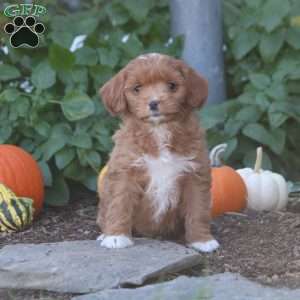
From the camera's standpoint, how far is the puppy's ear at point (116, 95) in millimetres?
4824

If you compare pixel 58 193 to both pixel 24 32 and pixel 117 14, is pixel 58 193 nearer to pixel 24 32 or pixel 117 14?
pixel 24 32

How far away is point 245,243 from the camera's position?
17.3 feet

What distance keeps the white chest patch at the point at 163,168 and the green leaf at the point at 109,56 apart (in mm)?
1797

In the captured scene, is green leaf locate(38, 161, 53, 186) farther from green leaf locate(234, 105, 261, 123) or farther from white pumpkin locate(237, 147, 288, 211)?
green leaf locate(234, 105, 261, 123)

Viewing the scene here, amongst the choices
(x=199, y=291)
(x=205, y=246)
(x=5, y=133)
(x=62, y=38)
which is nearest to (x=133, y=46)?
(x=62, y=38)

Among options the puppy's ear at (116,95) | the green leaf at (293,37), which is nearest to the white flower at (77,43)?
the green leaf at (293,37)

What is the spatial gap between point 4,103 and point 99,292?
282 centimetres

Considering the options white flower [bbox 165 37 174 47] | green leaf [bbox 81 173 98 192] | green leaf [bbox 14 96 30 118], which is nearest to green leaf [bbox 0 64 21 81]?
green leaf [bbox 14 96 30 118]

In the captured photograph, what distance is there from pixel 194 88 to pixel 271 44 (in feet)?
7.35

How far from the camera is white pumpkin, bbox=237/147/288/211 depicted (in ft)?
20.3

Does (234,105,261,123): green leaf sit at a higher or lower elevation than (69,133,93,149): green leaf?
higher

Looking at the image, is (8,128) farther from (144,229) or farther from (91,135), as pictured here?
(144,229)

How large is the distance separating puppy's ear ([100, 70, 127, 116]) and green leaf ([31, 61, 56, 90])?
1571mm

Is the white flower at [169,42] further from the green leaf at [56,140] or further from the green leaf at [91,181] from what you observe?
the green leaf at [91,181]
